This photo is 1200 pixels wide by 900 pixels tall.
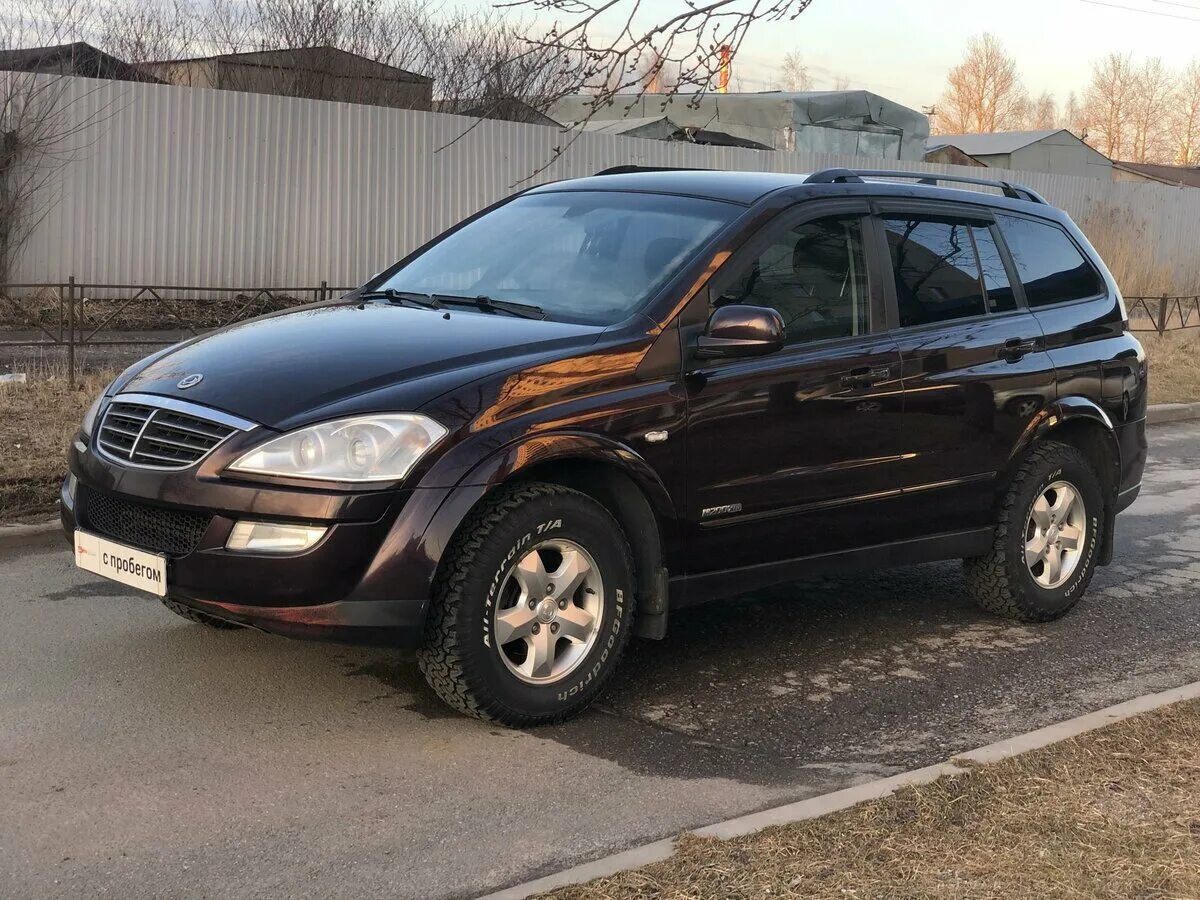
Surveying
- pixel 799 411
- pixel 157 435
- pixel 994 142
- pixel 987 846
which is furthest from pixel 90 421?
pixel 994 142

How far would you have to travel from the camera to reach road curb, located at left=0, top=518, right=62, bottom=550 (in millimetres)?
6695

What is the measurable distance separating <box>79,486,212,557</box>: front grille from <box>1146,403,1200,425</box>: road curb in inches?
433

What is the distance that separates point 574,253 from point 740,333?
898 mm

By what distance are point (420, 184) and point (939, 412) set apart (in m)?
14.8

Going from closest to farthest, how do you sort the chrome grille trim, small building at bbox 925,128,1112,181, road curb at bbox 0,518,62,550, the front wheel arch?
the chrome grille trim < the front wheel arch < road curb at bbox 0,518,62,550 < small building at bbox 925,128,1112,181

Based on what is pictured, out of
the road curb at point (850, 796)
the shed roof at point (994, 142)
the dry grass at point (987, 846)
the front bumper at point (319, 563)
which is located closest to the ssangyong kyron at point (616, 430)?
the front bumper at point (319, 563)

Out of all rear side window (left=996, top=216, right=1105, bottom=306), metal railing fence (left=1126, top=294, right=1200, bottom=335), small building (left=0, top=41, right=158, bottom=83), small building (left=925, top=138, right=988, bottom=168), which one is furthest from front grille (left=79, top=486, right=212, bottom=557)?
small building (left=925, top=138, right=988, bottom=168)

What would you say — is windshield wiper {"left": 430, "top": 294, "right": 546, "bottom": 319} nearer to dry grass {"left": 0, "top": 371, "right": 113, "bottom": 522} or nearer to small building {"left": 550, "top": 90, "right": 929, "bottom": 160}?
dry grass {"left": 0, "top": 371, "right": 113, "bottom": 522}

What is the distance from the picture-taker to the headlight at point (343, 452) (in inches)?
158

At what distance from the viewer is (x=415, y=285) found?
5465 mm

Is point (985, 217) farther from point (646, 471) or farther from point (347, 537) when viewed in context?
point (347, 537)

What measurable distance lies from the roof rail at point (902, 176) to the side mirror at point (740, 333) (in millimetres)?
806

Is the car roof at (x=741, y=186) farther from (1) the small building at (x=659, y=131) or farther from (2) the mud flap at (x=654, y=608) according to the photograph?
(1) the small building at (x=659, y=131)

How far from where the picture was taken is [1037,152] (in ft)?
155
